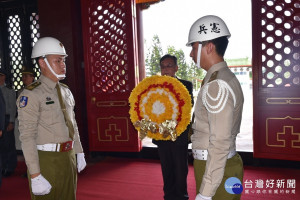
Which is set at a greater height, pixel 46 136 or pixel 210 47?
pixel 210 47

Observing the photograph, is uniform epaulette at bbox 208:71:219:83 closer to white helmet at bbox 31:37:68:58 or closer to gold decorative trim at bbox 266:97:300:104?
white helmet at bbox 31:37:68:58

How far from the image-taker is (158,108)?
5.46 ft

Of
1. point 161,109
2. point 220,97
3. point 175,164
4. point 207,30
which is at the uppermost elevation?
point 207,30

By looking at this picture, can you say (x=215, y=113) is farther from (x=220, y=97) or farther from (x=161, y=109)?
(x=161, y=109)

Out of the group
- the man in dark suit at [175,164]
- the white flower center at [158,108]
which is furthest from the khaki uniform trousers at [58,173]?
the man in dark suit at [175,164]

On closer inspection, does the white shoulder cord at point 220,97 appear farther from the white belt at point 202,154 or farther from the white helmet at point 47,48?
the white helmet at point 47,48

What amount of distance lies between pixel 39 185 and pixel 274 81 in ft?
9.75

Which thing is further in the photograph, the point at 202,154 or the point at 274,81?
the point at 274,81

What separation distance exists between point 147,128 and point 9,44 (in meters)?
4.13

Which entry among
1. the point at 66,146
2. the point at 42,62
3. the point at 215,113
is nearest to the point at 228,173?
the point at 215,113

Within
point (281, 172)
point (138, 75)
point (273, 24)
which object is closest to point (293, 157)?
point (281, 172)

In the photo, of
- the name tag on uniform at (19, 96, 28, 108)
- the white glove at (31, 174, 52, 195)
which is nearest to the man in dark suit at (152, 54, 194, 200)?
the white glove at (31, 174, 52, 195)

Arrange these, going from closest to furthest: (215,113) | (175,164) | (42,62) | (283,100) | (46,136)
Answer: (215,113) → (46,136) → (42,62) → (175,164) → (283,100)

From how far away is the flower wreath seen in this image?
1.62 metres
